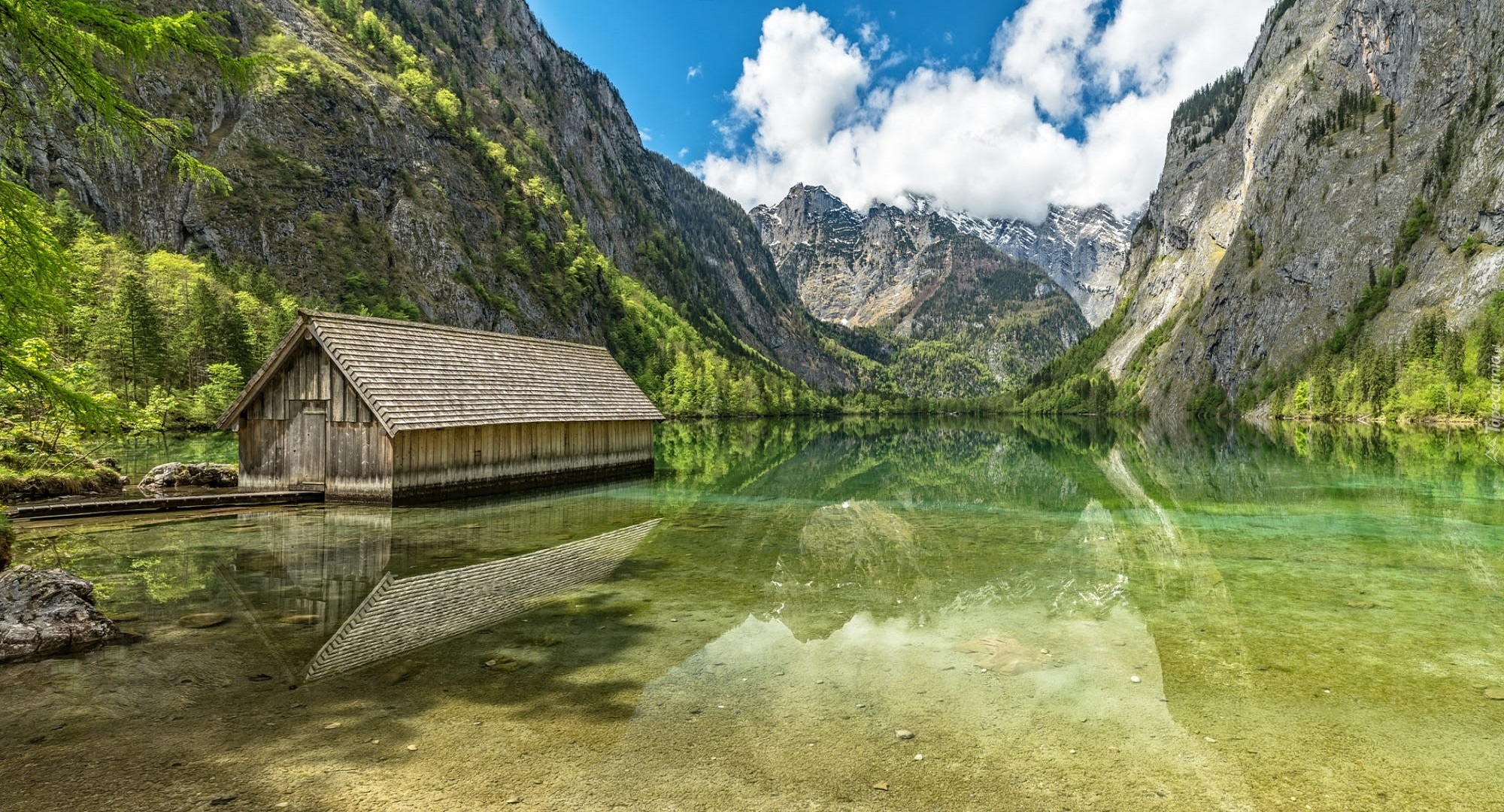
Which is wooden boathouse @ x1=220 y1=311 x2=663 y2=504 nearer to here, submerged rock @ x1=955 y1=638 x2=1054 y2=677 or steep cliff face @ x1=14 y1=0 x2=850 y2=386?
submerged rock @ x1=955 y1=638 x2=1054 y2=677

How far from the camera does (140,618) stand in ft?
35.9

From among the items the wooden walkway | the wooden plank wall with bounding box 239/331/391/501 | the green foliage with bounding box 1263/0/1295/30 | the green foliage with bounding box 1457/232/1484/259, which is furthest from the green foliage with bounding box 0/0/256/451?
the green foliage with bounding box 1263/0/1295/30

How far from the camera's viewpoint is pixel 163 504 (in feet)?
70.1

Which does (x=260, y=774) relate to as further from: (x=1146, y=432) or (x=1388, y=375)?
(x=1388, y=375)

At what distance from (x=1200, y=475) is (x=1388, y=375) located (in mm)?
91601

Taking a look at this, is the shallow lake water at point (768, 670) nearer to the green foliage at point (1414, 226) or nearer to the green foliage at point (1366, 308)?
the green foliage at point (1366, 308)

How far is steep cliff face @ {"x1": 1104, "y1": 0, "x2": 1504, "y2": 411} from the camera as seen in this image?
11069cm

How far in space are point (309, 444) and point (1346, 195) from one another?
6874 inches

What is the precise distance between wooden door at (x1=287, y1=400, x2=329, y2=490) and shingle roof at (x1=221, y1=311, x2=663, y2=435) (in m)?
1.94

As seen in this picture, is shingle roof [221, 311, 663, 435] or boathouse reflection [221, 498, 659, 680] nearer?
boathouse reflection [221, 498, 659, 680]

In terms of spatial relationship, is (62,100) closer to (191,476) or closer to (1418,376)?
(191,476)

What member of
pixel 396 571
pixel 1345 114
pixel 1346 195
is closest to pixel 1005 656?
pixel 396 571

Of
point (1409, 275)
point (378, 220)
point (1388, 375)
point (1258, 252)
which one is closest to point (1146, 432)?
point (1388, 375)

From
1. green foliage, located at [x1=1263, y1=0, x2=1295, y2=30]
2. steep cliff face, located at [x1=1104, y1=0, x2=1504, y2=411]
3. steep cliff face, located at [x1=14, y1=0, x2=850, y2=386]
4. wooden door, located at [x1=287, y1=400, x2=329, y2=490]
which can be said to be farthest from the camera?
green foliage, located at [x1=1263, y1=0, x2=1295, y2=30]
